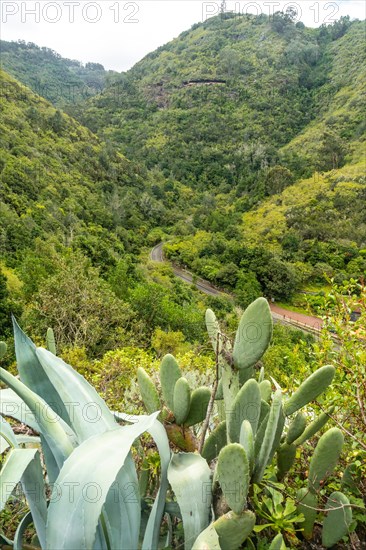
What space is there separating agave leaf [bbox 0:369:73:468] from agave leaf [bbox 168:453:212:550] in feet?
0.92

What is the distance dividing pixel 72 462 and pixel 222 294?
26.3m

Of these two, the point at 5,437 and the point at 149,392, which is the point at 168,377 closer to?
the point at 149,392

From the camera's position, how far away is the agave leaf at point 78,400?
1212mm

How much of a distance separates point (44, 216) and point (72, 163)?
1527 centimetres

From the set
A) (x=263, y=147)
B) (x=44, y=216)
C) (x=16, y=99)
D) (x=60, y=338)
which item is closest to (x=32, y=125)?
(x=16, y=99)

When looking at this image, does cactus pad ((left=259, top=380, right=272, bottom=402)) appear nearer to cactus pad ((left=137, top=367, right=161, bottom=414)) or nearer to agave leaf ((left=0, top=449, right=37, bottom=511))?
cactus pad ((left=137, top=367, right=161, bottom=414))

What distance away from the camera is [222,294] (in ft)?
89.0

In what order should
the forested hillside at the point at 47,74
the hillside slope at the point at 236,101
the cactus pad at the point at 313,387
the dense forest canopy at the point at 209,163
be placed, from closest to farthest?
the cactus pad at the point at 313,387, the dense forest canopy at the point at 209,163, the hillside slope at the point at 236,101, the forested hillside at the point at 47,74

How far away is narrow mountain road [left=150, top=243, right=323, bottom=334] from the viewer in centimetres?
2308

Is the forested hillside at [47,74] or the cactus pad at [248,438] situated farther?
the forested hillside at [47,74]

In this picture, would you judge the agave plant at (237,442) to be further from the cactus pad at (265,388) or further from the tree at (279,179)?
the tree at (279,179)

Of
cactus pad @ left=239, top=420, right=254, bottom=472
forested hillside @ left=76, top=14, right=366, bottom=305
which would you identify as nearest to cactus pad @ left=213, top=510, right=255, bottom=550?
cactus pad @ left=239, top=420, right=254, bottom=472

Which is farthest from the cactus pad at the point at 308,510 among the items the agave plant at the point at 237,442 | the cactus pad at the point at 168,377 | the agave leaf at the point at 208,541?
the cactus pad at the point at 168,377

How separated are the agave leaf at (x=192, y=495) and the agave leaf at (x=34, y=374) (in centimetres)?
40
